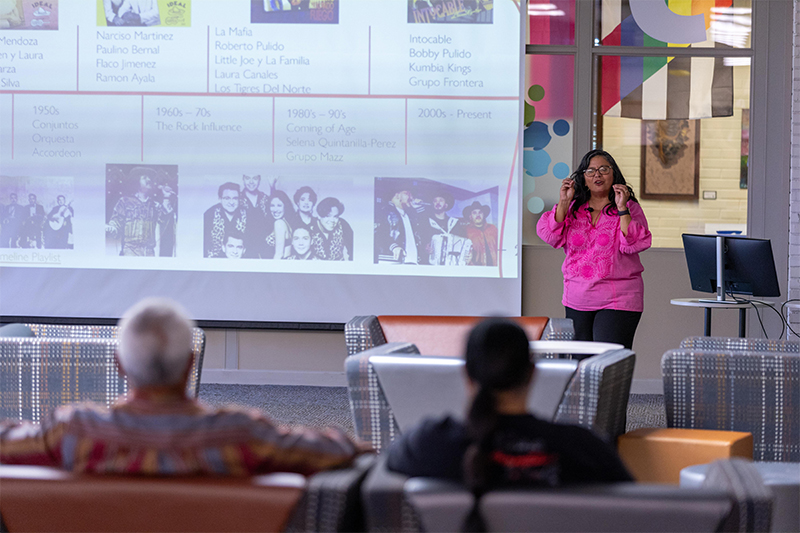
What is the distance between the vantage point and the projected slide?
4910 millimetres

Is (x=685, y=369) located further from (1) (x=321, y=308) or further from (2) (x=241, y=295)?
(2) (x=241, y=295)

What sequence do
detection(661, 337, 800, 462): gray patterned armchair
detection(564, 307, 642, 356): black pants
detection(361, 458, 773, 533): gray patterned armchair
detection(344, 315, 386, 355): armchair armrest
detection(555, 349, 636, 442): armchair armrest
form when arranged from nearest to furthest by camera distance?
detection(361, 458, 773, 533): gray patterned armchair
detection(555, 349, 636, 442): armchair armrest
detection(661, 337, 800, 462): gray patterned armchair
detection(344, 315, 386, 355): armchair armrest
detection(564, 307, 642, 356): black pants

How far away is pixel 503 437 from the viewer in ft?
3.84

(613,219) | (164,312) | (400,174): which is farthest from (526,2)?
(164,312)

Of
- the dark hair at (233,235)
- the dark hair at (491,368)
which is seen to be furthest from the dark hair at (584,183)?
the dark hair at (491,368)

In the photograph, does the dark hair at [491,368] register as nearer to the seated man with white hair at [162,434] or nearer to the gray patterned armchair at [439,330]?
the seated man with white hair at [162,434]

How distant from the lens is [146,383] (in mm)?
1211

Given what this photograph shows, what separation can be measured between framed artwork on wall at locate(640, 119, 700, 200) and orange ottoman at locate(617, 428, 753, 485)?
290cm

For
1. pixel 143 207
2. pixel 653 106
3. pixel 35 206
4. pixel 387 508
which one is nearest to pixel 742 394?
pixel 387 508

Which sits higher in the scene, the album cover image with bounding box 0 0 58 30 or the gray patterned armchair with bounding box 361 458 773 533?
the album cover image with bounding box 0 0 58 30

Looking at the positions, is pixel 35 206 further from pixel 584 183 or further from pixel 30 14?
pixel 584 183

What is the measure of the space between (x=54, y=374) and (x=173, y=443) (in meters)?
1.62

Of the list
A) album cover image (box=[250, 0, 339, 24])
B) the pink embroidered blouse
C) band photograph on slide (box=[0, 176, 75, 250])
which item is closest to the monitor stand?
the pink embroidered blouse

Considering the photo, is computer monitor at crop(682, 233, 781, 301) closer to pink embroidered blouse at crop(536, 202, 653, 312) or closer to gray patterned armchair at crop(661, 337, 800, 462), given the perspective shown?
pink embroidered blouse at crop(536, 202, 653, 312)
